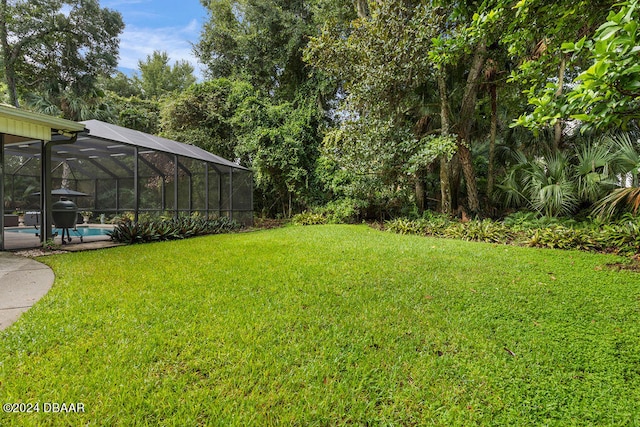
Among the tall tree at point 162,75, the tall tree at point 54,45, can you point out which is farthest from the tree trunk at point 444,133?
the tall tree at point 162,75

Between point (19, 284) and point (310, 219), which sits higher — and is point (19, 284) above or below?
below

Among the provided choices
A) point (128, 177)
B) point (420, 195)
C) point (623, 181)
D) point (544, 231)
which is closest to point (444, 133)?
point (420, 195)

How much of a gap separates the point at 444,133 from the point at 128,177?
32.6 ft

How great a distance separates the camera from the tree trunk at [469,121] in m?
6.91

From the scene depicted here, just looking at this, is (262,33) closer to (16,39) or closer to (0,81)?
(16,39)

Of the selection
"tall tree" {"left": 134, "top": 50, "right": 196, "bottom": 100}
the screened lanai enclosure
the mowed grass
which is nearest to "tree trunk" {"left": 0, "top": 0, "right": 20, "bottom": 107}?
the screened lanai enclosure

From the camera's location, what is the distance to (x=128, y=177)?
9781mm

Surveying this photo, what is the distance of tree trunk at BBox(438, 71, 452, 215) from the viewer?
23.5ft

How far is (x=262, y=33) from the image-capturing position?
12.3 meters

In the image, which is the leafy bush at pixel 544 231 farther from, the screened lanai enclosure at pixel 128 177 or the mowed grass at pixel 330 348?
the screened lanai enclosure at pixel 128 177

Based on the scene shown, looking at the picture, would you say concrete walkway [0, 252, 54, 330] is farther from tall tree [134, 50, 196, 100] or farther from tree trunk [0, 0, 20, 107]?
tall tree [134, 50, 196, 100]

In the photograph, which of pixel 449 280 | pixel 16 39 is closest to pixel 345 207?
pixel 449 280

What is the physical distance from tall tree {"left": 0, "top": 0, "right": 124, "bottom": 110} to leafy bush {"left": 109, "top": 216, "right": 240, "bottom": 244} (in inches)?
388

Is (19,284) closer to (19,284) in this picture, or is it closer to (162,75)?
(19,284)
